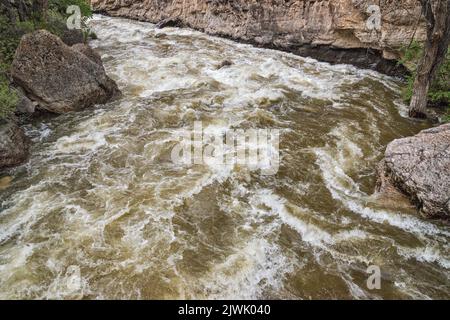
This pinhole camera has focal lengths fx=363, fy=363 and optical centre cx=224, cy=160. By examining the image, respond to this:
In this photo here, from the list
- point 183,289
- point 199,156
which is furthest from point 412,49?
point 183,289

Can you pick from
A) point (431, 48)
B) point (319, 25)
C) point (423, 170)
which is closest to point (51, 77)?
point (423, 170)

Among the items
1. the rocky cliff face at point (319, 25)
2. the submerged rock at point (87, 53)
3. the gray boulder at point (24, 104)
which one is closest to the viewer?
the gray boulder at point (24, 104)

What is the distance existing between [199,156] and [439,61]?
6586 mm

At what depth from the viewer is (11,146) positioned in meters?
7.56

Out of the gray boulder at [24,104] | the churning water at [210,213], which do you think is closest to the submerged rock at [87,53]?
the churning water at [210,213]

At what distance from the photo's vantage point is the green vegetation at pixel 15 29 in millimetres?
7939

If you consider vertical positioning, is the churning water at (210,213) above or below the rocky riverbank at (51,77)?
below

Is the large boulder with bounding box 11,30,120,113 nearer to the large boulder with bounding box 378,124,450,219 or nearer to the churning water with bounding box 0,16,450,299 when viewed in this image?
the churning water with bounding box 0,16,450,299

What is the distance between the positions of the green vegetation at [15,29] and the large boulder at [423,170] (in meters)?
7.99

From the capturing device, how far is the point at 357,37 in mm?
14289

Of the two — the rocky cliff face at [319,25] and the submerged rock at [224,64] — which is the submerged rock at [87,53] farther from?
the rocky cliff face at [319,25]

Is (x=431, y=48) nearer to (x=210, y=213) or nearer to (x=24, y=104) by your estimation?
(x=210, y=213)

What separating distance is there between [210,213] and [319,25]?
11.9 meters

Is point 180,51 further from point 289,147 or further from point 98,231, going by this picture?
point 98,231
